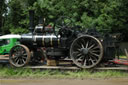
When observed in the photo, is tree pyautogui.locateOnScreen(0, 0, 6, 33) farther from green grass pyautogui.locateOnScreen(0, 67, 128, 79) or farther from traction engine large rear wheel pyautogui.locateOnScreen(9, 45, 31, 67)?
green grass pyautogui.locateOnScreen(0, 67, 128, 79)

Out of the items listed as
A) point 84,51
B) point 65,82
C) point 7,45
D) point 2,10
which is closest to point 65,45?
point 84,51

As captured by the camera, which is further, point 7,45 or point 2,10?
point 2,10

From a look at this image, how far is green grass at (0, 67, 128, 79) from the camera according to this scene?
717cm

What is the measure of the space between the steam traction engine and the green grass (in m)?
0.38

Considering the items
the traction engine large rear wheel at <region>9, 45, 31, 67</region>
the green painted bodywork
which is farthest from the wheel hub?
the green painted bodywork

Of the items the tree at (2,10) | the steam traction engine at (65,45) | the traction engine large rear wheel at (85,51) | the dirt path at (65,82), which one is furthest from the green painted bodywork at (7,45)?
the tree at (2,10)

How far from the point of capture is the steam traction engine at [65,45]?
25.4 ft

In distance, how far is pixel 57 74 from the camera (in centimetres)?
755

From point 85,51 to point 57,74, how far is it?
4.41 feet

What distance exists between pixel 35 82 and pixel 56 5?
12.2 meters

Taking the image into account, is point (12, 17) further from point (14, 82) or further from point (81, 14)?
point (14, 82)

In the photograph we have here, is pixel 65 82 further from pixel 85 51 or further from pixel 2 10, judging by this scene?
pixel 2 10

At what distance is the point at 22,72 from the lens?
7.74 m

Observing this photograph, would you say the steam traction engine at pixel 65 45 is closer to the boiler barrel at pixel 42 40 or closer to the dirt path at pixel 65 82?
the boiler barrel at pixel 42 40
